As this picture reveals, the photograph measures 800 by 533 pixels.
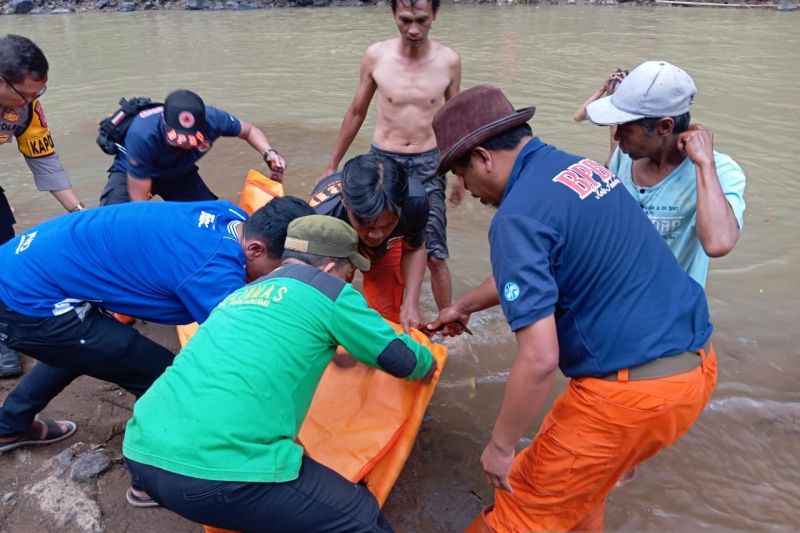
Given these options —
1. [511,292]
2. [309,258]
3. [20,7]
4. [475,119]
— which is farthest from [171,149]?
[20,7]

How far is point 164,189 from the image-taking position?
3891mm

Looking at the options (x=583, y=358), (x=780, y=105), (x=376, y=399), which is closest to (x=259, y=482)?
(x=376, y=399)

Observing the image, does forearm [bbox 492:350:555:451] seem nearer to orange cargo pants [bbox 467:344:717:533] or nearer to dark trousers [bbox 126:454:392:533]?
orange cargo pants [bbox 467:344:717:533]

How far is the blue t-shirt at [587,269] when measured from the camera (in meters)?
1.60

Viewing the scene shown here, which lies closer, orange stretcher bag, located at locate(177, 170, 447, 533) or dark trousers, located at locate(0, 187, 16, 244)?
orange stretcher bag, located at locate(177, 170, 447, 533)

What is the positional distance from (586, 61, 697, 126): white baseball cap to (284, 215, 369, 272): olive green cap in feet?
3.30

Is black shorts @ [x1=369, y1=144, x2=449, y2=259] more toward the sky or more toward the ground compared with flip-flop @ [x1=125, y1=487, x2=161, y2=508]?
more toward the sky

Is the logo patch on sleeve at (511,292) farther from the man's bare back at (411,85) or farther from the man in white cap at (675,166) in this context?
the man's bare back at (411,85)

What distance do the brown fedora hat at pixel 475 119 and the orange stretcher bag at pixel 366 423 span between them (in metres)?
1.14

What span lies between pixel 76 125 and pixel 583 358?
882 centimetres

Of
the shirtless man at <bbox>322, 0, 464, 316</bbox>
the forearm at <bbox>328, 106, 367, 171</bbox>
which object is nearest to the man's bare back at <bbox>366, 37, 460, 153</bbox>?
the shirtless man at <bbox>322, 0, 464, 316</bbox>

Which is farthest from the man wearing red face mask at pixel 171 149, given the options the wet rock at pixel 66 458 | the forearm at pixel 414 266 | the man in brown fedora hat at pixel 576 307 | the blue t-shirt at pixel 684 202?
the blue t-shirt at pixel 684 202

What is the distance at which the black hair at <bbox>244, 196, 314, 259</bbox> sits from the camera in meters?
2.17

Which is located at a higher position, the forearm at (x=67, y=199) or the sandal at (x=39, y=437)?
the forearm at (x=67, y=199)
